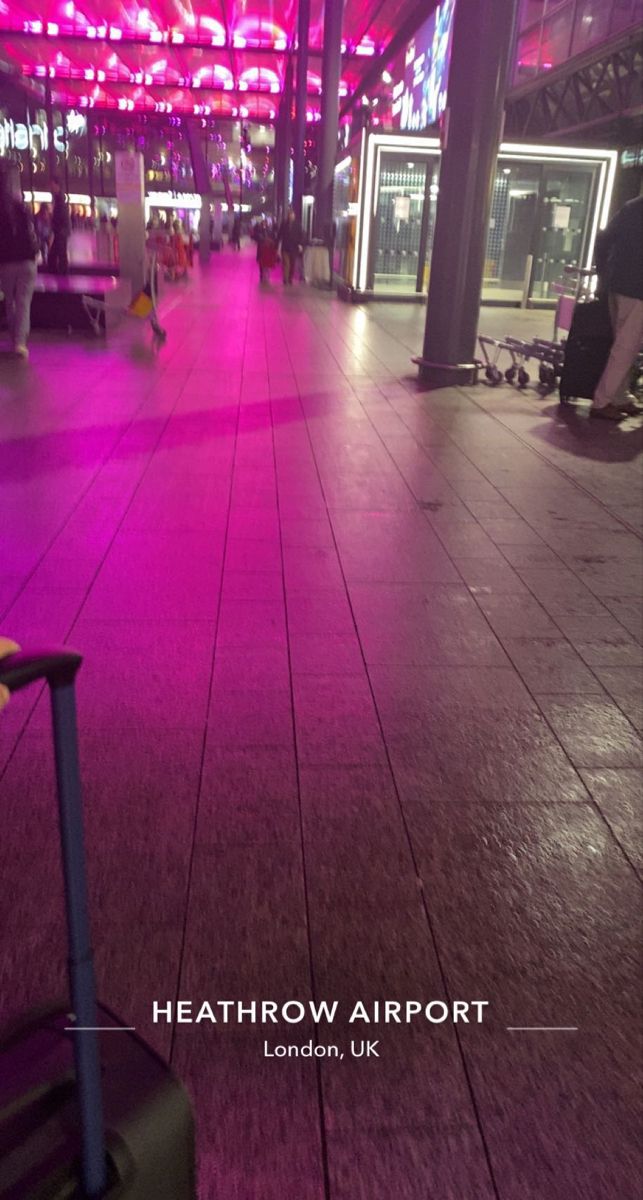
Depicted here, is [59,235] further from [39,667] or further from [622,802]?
[39,667]

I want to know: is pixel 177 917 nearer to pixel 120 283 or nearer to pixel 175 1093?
pixel 175 1093

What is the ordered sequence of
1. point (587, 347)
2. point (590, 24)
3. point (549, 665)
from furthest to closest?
point (590, 24)
point (587, 347)
point (549, 665)

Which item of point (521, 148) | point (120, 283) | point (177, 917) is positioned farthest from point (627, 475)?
point (521, 148)

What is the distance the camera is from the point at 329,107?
85.3ft

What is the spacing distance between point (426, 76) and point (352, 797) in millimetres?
24402

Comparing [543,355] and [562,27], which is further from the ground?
[562,27]

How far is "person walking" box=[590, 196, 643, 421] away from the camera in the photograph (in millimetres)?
7566

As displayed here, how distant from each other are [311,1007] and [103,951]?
1.59ft

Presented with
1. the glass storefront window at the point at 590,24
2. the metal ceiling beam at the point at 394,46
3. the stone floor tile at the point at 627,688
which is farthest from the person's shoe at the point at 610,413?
the metal ceiling beam at the point at 394,46

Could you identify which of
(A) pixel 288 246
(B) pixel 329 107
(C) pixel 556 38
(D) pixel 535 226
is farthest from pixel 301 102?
(C) pixel 556 38

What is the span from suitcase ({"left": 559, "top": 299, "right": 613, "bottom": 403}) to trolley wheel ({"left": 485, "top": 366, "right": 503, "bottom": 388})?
1401mm

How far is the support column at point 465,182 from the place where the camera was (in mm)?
8859

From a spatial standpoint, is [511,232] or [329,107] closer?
[511,232]

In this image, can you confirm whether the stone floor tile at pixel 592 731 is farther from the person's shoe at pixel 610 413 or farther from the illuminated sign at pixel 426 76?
the illuminated sign at pixel 426 76
